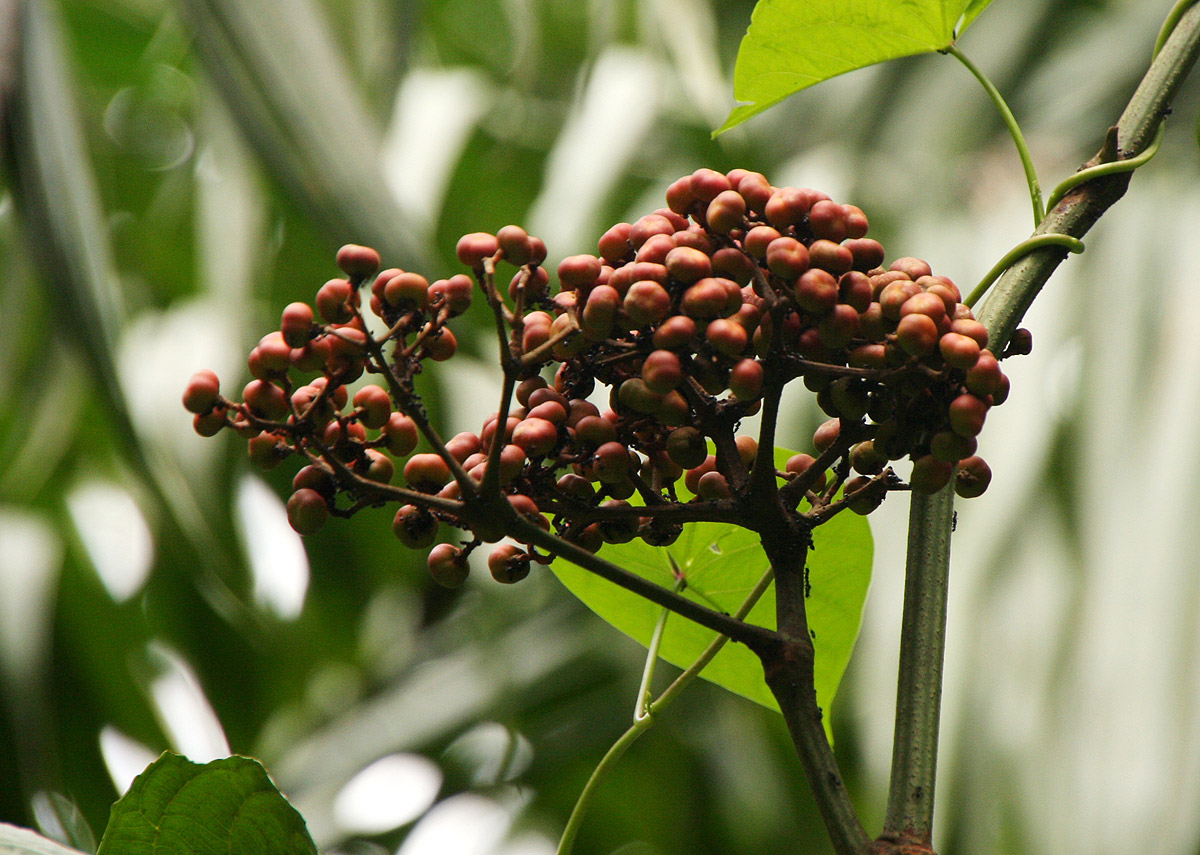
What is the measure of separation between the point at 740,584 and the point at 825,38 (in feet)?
0.85

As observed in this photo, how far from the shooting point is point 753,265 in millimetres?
367

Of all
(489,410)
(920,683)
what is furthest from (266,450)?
(489,410)

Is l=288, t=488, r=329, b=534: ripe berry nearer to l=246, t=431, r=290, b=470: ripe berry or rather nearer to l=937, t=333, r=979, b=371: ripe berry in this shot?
l=246, t=431, r=290, b=470: ripe berry

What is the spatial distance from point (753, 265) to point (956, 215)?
5.54 ft

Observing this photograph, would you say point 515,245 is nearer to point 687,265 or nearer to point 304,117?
point 687,265

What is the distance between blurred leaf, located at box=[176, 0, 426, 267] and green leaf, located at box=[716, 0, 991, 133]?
67 cm

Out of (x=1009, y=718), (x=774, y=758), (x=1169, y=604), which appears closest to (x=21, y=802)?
(x=774, y=758)

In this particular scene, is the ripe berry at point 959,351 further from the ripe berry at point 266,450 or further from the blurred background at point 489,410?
the blurred background at point 489,410

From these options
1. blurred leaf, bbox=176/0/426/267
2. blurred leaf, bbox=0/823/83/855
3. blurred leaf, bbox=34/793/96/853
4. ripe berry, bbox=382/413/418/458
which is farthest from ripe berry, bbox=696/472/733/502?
blurred leaf, bbox=34/793/96/853

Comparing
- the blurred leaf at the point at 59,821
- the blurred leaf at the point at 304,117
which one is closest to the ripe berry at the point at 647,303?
the blurred leaf at the point at 304,117

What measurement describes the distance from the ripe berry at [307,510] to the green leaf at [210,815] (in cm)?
10

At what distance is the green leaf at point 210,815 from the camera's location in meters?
0.42

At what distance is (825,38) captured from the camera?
1.60 ft

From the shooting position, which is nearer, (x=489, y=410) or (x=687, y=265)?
(x=687, y=265)
